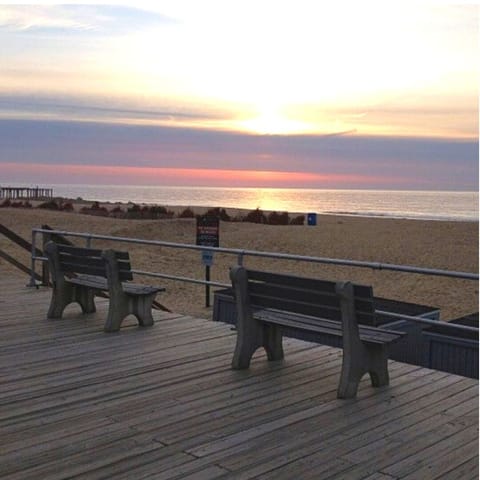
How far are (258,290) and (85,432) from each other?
73.7 inches

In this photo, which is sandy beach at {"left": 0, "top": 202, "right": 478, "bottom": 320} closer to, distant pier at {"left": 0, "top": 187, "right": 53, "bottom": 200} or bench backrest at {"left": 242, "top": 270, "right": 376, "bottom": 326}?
bench backrest at {"left": 242, "top": 270, "right": 376, "bottom": 326}

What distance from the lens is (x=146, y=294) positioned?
7.09 m

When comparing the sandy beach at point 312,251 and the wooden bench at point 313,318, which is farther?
the sandy beach at point 312,251

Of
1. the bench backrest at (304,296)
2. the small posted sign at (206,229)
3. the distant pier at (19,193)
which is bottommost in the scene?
the bench backrest at (304,296)

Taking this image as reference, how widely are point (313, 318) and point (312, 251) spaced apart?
1981 centimetres

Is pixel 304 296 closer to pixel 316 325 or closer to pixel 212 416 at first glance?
pixel 316 325

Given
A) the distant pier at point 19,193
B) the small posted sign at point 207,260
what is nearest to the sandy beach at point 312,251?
the small posted sign at point 207,260

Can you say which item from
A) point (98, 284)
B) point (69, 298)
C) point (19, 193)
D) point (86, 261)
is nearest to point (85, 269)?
point (86, 261)

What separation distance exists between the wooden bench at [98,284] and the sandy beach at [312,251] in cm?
520

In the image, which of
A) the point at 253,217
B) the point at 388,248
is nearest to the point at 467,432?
the point at 388,248

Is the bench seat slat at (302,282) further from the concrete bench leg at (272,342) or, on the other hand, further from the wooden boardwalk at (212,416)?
the wooden boardwalk at (212,416)

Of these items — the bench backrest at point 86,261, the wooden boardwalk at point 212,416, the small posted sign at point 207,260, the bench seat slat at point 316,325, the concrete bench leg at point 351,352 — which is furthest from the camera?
the small posted sign at point 207,260

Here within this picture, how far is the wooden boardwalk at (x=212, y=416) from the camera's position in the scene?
3.71 m

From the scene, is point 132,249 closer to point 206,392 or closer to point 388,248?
point 388,248
